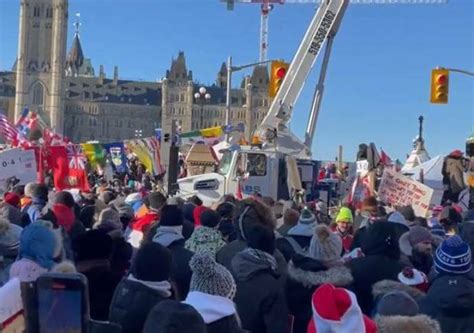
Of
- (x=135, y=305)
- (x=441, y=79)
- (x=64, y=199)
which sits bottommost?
(x=135, y=305)

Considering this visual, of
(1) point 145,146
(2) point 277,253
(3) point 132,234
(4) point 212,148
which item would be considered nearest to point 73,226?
(3) point 132,234

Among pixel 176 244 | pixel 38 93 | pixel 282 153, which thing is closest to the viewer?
pixel 176 244

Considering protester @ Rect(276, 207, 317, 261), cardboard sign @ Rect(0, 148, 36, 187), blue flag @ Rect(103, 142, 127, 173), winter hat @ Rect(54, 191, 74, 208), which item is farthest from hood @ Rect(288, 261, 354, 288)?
blue flag @ Rect(103, 142, 127, 173)

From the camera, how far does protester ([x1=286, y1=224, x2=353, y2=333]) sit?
675 centimetres

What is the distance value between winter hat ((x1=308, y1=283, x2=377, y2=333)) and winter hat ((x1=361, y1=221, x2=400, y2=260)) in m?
2.57

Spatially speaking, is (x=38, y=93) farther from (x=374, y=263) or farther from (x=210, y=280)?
(x=210, y=280)

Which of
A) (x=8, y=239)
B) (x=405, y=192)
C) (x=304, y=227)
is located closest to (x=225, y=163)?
(x=405, y=192)

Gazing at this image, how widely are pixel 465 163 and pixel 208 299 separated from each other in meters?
17.2

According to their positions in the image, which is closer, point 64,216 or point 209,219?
point 209,219

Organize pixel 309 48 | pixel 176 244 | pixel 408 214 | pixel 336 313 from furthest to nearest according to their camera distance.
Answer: pixel 309 48 < pixel 408 214 < pixel 176 244 < pixel 336 313

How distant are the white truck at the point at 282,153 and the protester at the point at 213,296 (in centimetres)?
1387

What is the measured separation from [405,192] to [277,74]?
9775 mm

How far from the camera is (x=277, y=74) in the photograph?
24250 millimetres

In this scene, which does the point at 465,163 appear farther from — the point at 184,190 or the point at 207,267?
the point at 207,267
